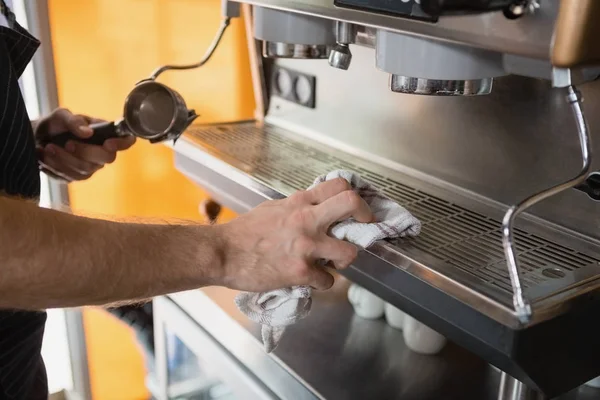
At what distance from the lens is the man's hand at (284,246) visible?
0.56 meters

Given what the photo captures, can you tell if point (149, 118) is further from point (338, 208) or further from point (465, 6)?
point (465, 6)

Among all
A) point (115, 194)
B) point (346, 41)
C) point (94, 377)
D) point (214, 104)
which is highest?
point (346, 41)

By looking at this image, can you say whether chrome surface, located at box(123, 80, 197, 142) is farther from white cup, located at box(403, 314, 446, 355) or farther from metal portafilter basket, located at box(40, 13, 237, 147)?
white cup, located at box(403, 314, 446, 355)

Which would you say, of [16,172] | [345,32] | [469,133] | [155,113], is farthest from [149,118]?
[469,133]

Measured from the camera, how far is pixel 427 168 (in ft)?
2.84

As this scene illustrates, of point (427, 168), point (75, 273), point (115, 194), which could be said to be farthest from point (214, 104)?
point (75, 273)

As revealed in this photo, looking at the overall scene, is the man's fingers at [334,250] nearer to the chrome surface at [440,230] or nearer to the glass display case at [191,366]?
the chrome surface at [440,230]

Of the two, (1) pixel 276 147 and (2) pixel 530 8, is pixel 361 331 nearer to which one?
(1) pixel 276 147

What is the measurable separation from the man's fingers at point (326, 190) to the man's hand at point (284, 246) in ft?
0.04

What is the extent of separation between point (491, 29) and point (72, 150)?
0.66 m

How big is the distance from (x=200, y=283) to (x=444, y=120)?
1.39 feet

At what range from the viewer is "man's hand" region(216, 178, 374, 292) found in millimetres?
Answer: 563

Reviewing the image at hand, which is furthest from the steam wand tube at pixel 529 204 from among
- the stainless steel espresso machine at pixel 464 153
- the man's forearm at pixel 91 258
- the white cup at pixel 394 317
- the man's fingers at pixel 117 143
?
the man's fingers at pixel 117 143

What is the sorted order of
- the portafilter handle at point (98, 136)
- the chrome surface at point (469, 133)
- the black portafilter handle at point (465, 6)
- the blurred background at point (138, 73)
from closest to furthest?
the black portafilter handle at point (465, 6), the chrome surface at point (469, 133), the portafilter handle at point (98, 136), the blurred background at point (138, 73)
